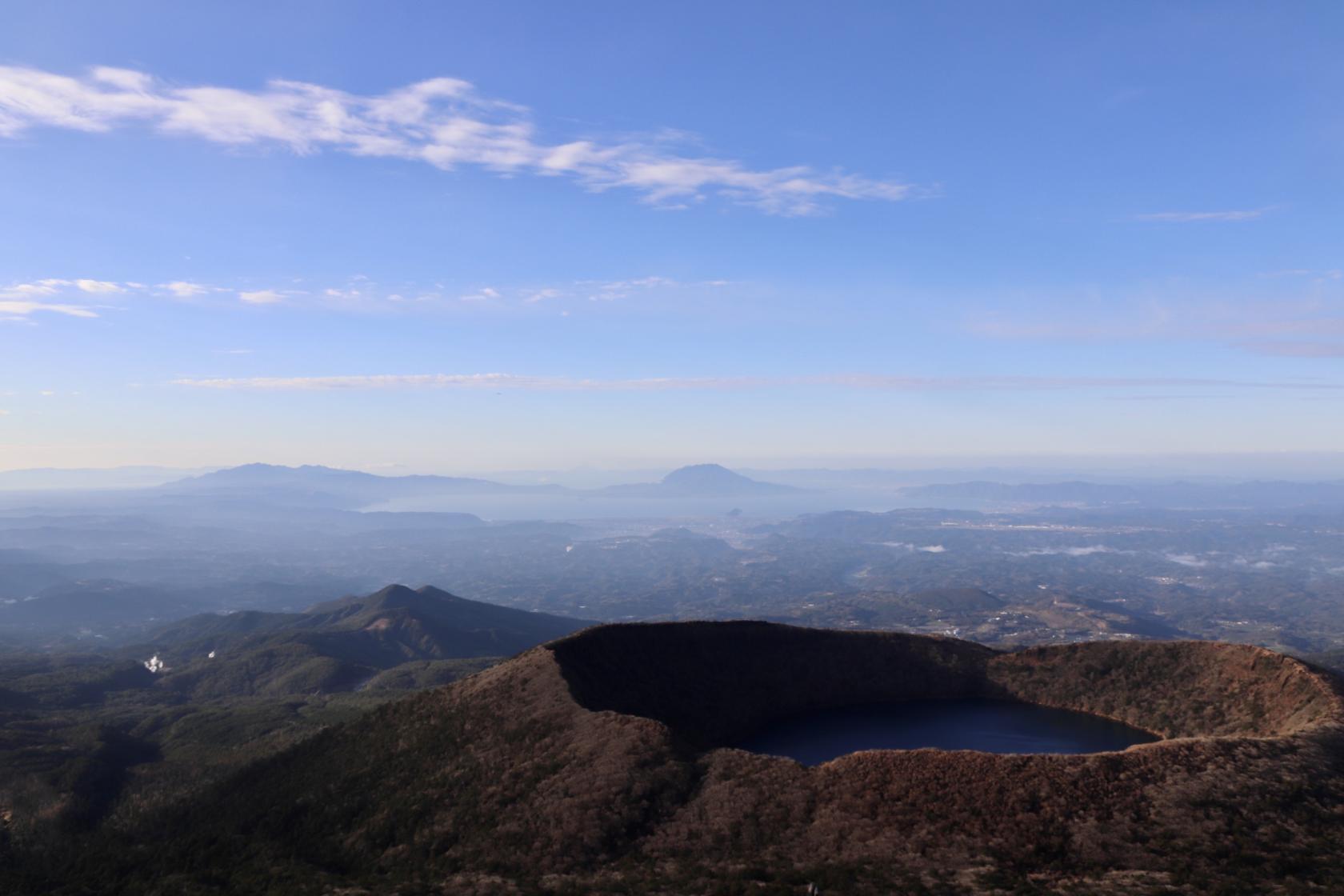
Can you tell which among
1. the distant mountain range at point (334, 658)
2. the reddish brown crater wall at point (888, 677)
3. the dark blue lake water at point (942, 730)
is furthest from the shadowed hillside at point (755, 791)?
the distant mountain range at point (334, 658)

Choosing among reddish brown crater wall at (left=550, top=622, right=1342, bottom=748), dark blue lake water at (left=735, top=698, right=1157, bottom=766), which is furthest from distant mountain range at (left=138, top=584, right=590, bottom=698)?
dark blue lake water at (left=735, top=698, right=1157, bottom=766)

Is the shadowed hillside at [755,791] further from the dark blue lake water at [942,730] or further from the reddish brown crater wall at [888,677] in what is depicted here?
the dark blue lake water at [942,730]

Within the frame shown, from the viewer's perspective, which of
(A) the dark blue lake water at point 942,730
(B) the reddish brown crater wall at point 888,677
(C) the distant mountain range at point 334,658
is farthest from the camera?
(C) the distant mountain range at point 334,658

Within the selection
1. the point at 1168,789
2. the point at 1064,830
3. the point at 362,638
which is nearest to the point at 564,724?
the point at 1064,830

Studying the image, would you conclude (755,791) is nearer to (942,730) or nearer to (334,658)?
(942,730)

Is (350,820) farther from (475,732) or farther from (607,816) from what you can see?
(607,816)

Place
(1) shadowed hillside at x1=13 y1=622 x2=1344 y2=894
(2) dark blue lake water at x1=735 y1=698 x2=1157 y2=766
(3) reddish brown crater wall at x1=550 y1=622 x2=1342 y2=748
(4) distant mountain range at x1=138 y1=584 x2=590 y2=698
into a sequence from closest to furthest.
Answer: (1) shadowed hillside at x1=13 y1=622 x2=1344 y2=894 → (2) dark blue lake water at x1=735 y1=698 x2=1157 y2=766 → (3) reddish brown crater wall at x1=550 y1=622 x2=1342 y2=748 → (4) distant mountain range at x1=138 y1=584 x2=590 y2=698

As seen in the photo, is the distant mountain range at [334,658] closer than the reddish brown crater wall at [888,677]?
No

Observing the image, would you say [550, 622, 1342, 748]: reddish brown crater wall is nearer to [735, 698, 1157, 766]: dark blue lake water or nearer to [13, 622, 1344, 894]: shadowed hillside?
[13, 622, 1344, 894]: shadowed hillside

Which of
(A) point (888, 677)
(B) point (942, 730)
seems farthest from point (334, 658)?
(B) point (942, 730)
